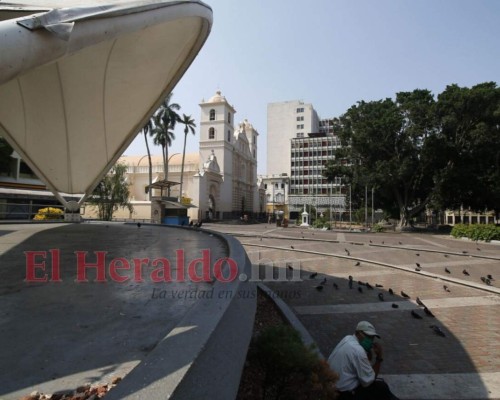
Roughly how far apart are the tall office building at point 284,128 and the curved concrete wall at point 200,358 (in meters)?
95.4

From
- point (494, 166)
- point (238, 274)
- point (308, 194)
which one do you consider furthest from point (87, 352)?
point (308, 194)

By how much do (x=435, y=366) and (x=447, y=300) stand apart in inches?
157

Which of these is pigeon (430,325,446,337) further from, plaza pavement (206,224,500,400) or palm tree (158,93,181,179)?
palm tree (158,93,181,179)

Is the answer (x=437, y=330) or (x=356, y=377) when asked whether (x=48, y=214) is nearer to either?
(x=437, y=330)

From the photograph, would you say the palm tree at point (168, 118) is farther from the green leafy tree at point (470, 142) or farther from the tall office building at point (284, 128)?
the tall office building at point (284, 128)

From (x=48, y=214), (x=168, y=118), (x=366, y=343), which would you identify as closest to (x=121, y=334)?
(x=366, y=343)

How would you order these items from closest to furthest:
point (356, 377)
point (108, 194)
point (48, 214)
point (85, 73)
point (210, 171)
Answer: point (356, 377), point (85, 73), point (48, 214), point (108, 194), point (210, 171)

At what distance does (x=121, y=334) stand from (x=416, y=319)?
5.99 metres

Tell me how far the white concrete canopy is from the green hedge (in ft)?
80.5

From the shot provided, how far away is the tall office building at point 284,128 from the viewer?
9919cm

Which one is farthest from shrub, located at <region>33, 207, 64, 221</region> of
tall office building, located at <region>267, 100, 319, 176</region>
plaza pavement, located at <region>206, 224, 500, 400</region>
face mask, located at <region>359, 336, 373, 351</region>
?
tall office building, located at <region>267, 100, 319, 176</region>

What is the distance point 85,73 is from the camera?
1198 centimetres

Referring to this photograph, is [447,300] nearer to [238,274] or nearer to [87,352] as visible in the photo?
[238,274]

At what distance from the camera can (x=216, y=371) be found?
2.38 metres
